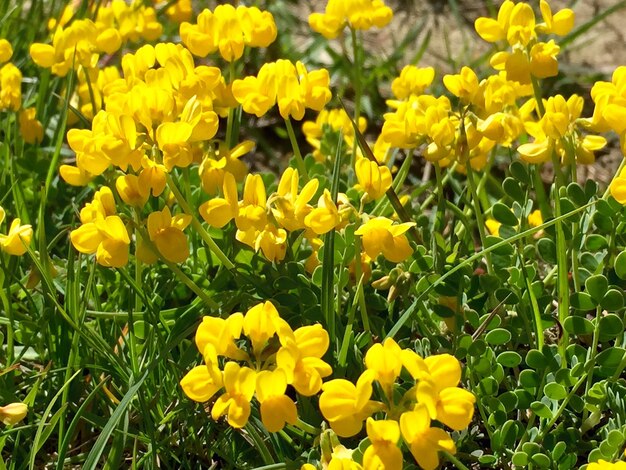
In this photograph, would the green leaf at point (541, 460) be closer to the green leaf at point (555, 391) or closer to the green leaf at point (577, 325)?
the green leaf at point (555, 391)

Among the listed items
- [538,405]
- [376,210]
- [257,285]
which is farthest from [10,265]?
[538,405]

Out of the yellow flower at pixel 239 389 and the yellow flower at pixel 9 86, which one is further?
the yellow flower at pixel 9 86

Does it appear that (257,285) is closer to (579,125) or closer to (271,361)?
(271,361)

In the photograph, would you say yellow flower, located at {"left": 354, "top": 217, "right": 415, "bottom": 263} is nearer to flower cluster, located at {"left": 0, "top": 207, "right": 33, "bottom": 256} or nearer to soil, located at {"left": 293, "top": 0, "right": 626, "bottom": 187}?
flower cluster, located at {"left": 0, "top": 207, "right": 33, "bottom": 256}

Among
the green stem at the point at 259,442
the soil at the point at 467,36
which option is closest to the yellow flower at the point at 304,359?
the green stem at the point at 259,442

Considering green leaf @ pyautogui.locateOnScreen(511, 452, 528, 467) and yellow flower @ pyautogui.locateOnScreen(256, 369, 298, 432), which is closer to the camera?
yellow flower @ pyautogui.locateOnScreen(256, 369, 298, 432)

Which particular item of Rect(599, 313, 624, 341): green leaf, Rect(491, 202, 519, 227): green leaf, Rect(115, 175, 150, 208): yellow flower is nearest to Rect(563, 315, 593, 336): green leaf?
Rect(599, 313, 624, 341): green leaf
